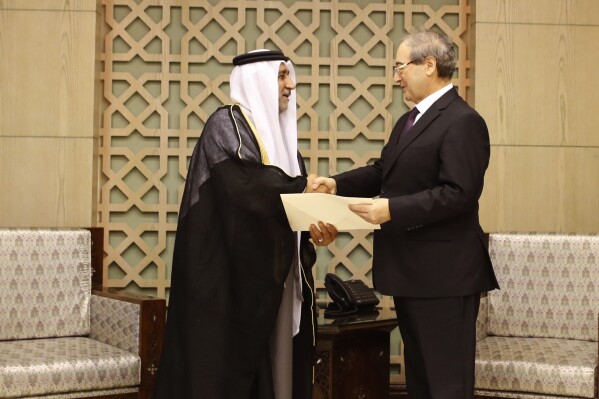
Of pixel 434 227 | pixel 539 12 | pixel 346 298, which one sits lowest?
pixel 346 298

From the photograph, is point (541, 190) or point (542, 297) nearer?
point (542, 297)

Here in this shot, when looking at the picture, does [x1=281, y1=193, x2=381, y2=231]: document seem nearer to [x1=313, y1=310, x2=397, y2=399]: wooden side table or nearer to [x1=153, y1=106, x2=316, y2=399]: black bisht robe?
[x1=153, y1=106, x2=316, y2=399]: black bisht robe

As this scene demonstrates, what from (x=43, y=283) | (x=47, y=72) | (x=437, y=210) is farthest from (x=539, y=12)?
(x=43, y=283)

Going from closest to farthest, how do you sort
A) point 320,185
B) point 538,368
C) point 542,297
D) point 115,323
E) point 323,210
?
1. point 323,210
2. point 320,185
3. point 538,368
4. point 115,323
5. point 542,297

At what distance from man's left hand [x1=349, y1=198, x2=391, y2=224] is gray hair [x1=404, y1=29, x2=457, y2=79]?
48 centimetres

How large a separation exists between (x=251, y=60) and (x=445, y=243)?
94 cm

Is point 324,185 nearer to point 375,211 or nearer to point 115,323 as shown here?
point 375,211

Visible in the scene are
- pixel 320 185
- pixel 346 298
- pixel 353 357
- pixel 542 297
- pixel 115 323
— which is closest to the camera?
pixel 320 185

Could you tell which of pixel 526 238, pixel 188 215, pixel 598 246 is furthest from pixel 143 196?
pixel 598 246

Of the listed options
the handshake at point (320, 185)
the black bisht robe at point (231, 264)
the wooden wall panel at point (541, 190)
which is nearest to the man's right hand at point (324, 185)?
the handshake at point (320, 185)

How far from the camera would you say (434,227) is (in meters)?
2.71

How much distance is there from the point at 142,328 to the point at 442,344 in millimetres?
1321

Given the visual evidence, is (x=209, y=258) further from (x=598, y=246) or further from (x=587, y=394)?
(x=598, y=246)

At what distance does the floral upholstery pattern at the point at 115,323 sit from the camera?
3.46 meters
